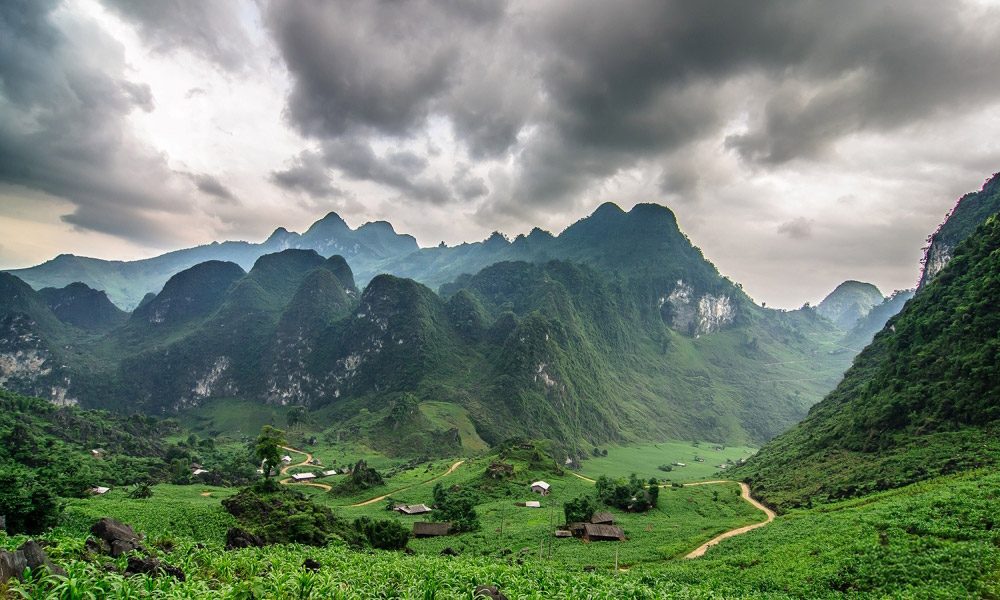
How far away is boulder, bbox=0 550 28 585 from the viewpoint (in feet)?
27.6

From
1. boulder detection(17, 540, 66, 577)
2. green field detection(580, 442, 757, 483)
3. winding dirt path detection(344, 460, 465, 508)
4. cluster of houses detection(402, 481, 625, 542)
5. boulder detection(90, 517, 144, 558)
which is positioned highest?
boulder detection(17, 540, 66, 577)

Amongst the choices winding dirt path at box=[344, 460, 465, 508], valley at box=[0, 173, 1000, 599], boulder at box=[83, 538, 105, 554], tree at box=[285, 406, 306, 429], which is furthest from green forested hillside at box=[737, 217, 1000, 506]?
tree at box=[285, 406, 306, 429]

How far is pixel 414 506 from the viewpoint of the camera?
56.1m

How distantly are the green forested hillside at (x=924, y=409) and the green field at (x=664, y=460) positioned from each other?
36640 millimetres

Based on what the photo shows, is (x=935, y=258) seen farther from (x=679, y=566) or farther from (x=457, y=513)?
(x=457, y=513)

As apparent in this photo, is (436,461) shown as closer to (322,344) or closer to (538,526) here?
(538,526)

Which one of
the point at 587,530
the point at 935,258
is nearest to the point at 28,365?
the point at 587,530

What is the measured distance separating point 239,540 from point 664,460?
4783 inches

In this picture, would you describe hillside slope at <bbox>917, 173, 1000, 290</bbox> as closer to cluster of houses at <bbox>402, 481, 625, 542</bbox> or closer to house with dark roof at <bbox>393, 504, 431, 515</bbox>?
cluster of houses at <bbox>402, 481, 625, 542</bbox>

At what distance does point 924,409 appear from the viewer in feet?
156

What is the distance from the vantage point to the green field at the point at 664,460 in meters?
101

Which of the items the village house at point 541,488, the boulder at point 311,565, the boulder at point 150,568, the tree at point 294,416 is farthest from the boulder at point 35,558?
the tree at point 294,416

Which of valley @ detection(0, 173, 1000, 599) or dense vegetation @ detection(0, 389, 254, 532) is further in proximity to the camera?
dense vegetation @ detection(0, 389, 254, 532)

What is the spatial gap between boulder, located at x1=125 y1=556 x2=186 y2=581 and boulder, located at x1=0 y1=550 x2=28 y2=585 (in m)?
2.78
